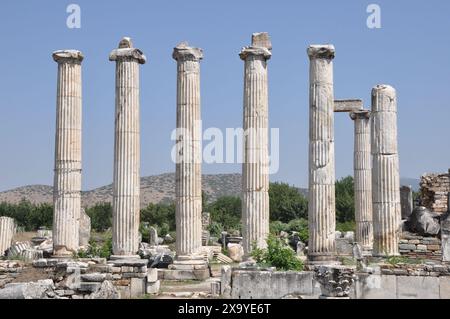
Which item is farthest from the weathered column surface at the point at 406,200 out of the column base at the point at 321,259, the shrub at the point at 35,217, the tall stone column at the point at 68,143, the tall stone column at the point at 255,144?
the shrub at the point at 35,217

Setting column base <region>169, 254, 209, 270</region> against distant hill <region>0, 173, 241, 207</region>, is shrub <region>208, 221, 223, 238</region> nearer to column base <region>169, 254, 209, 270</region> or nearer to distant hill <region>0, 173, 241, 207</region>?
column base <region>169, 254, 209, 270</region>

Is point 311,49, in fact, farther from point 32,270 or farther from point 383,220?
point 32,270

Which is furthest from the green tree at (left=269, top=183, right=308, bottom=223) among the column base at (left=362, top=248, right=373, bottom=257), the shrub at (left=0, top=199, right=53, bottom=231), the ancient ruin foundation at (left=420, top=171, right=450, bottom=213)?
the column base at (left=362, top=248, right=373, bottom=257)

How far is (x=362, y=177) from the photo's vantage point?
35.0 metres

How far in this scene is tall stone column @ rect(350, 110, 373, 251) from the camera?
3466 cm

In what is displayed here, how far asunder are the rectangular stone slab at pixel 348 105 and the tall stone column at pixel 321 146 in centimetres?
1085

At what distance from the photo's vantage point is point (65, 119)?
1063 inches

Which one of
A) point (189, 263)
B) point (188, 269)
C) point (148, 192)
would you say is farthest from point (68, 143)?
point (148, 192)

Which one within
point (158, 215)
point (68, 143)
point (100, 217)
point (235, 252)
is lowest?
point (235, 252)

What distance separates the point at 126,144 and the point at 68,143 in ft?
8.55

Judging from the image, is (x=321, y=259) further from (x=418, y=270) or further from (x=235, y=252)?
(x=235, y=252)

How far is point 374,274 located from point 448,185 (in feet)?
65.0

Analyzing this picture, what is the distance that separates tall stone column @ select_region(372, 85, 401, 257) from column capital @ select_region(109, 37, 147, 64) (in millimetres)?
9382
